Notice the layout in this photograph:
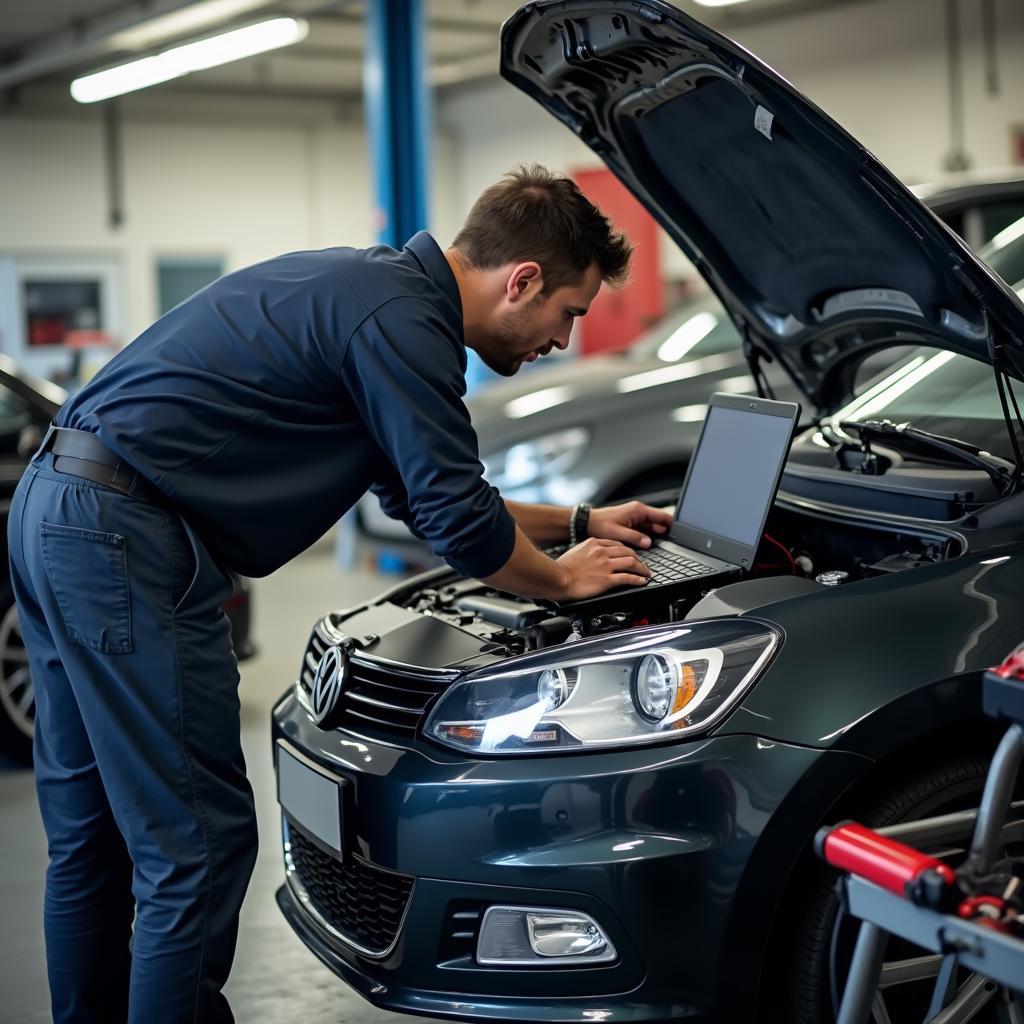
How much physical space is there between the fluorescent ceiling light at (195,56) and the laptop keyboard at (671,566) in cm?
792

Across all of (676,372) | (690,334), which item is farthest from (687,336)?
(676,372)

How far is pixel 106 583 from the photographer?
1.83 metres

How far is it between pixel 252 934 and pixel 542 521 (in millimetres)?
1051

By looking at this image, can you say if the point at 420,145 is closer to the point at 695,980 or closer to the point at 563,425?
the point at 563,425

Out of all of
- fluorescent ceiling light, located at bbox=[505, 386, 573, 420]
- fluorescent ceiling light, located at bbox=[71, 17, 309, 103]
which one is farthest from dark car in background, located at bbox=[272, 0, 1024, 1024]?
fluorescent ceiling light, located at bbox=[71, 17, 309, 103]

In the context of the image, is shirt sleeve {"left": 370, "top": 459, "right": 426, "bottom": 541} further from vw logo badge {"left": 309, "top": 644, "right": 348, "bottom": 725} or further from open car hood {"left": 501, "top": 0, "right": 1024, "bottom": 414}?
open car hood {"left": 501, "top": 0, "right": 1024, "bottom": 414}

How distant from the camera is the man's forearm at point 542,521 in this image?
2.52 meters

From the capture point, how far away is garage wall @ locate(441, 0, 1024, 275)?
31.4 ft

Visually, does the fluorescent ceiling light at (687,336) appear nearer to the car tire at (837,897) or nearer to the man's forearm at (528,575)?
the man's forearm at (528,575)

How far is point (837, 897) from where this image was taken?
170 centimetres

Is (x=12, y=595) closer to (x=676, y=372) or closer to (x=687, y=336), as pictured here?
(x=676, y=372)

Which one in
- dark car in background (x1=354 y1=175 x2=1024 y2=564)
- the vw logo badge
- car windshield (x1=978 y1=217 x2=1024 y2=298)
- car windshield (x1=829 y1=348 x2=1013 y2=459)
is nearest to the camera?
the vw logo badge

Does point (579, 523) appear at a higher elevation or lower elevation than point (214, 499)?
lower

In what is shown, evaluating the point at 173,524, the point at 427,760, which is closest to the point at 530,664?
the point at 427,760
